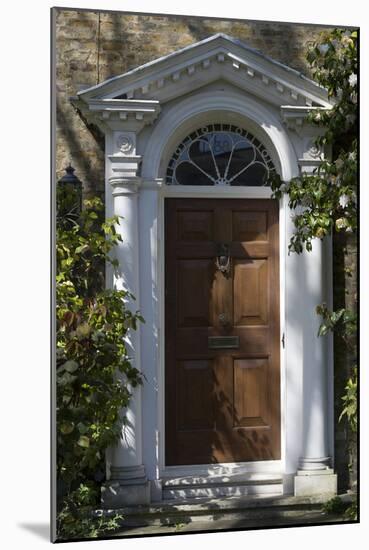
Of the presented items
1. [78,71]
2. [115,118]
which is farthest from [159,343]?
[78,71]

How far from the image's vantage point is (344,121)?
13.1 ft

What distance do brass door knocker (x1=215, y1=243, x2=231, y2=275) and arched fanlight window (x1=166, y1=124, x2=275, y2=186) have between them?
0.36 metres

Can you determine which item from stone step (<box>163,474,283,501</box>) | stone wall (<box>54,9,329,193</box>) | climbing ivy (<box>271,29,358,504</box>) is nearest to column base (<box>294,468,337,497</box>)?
stone step (<box>163,474,283,501</box>)

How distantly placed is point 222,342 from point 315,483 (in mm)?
900

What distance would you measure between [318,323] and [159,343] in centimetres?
87

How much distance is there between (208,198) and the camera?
13.5 ft

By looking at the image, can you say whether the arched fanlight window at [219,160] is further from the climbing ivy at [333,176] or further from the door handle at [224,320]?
the door handle at [224,320]

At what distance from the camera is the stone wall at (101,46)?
376 cm

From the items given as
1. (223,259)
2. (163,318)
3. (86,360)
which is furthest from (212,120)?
(86,360)

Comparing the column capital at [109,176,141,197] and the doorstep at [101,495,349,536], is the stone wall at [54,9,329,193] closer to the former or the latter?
the column capital at [109,176,141,197]

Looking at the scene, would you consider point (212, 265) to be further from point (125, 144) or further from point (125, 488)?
point (125, 488)

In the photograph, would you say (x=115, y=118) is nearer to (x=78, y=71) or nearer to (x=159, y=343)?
(x=78, y=71)

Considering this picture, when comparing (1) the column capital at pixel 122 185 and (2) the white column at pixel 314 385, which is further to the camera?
(2) the white column at pixel 314 385

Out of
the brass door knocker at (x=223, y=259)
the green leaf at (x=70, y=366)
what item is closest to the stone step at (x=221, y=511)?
the green leaf at (x=70, y=366)
